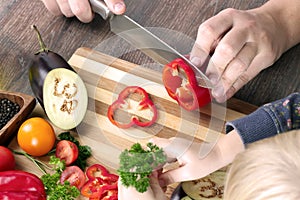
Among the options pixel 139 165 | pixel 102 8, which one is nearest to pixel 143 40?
pixel 102 8

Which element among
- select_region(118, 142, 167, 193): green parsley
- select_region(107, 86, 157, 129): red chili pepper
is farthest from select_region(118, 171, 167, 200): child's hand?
select_region(107, 86, 157, 129): red chili pepper

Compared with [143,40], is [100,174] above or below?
below

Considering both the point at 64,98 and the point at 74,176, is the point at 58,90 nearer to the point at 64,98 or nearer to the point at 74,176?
the point at 64,98

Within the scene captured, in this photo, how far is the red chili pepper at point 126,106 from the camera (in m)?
1.61

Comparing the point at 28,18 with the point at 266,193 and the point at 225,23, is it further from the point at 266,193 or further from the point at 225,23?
the point at 266,193

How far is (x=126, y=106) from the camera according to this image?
5.37 feet

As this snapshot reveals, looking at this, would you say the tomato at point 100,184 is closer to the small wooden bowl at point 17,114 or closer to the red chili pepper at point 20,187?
the red chili pepper at point 20,187

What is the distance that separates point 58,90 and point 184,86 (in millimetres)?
355

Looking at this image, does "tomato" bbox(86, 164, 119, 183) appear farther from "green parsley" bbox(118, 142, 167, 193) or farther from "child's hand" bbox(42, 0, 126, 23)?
"child's hand" bbox(42, 0, 126, 23)

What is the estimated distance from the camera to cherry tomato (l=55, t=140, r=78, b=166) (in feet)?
5.13

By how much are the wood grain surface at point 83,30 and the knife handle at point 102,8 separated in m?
0.18

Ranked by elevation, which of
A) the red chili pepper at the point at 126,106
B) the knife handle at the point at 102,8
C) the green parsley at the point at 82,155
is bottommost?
the green parsley at the point at 82,155

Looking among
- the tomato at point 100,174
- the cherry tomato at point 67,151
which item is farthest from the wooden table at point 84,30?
the tomato at point 100,174

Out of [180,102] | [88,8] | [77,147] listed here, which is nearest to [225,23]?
[180,102]
